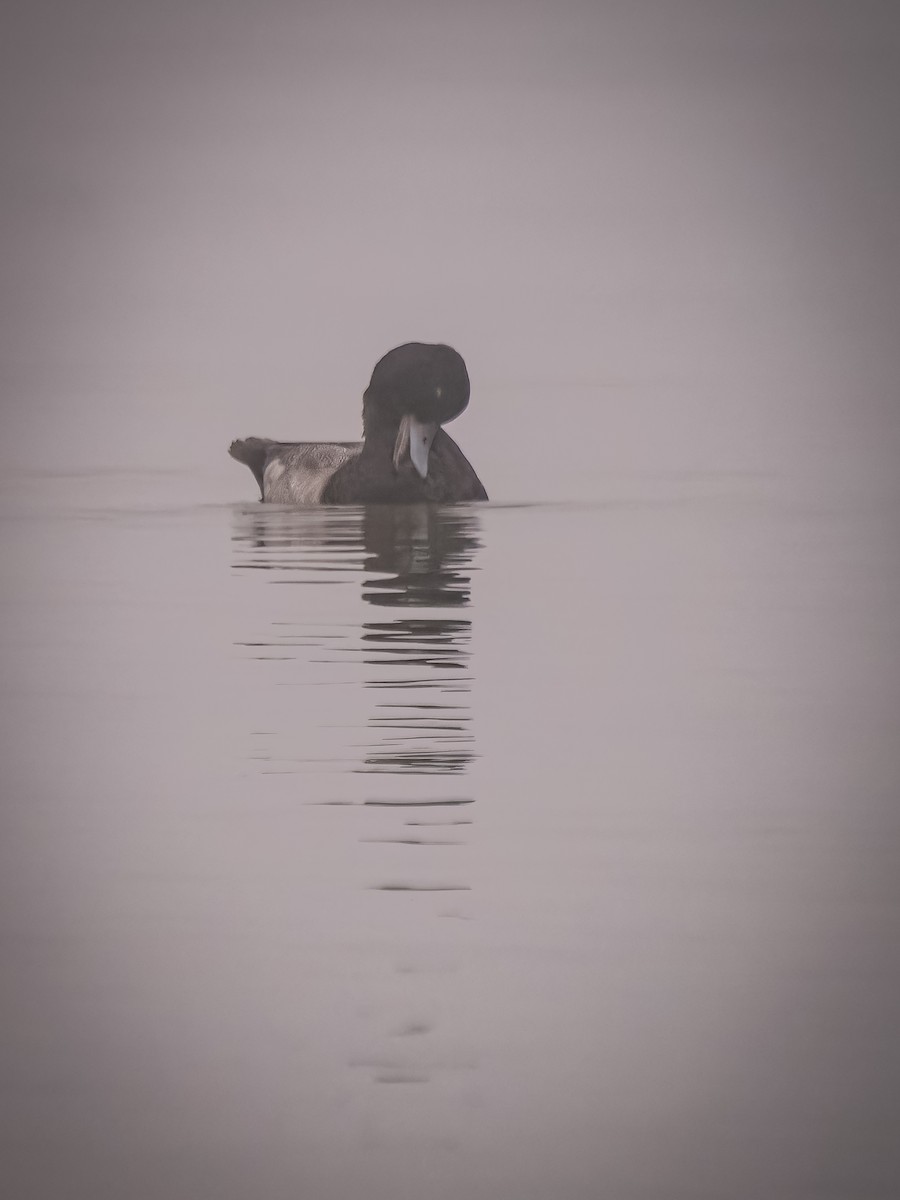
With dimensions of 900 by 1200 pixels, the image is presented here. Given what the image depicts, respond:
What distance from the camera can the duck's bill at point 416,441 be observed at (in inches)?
271

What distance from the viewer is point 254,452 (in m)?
8.24

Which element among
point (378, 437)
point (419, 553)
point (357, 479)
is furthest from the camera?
point (378, 437)

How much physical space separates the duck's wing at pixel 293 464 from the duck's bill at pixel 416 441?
0.32m

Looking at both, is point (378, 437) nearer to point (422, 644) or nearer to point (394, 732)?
point (422, 644)

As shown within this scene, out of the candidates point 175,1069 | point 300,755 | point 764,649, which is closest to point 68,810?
point 300,755

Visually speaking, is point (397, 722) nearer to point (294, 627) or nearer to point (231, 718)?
point (231, 718)

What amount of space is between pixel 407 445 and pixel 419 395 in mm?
205

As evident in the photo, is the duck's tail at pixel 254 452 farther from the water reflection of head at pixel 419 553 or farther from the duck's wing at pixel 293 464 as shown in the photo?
the water reflection of head at pixel 419 553

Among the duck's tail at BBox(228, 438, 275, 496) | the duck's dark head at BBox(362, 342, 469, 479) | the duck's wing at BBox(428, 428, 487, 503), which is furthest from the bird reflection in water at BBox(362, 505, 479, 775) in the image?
the duck's tail at BBox(228, 438, 275, 496)

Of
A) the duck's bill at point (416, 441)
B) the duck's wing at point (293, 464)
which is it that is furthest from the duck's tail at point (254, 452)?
the duck's bill at point (416, 441)

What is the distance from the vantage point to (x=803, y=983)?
213cm

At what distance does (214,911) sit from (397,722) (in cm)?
82

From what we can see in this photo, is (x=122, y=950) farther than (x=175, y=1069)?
Yes

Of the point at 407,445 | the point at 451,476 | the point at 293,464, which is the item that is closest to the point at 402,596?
the point at 451,476
